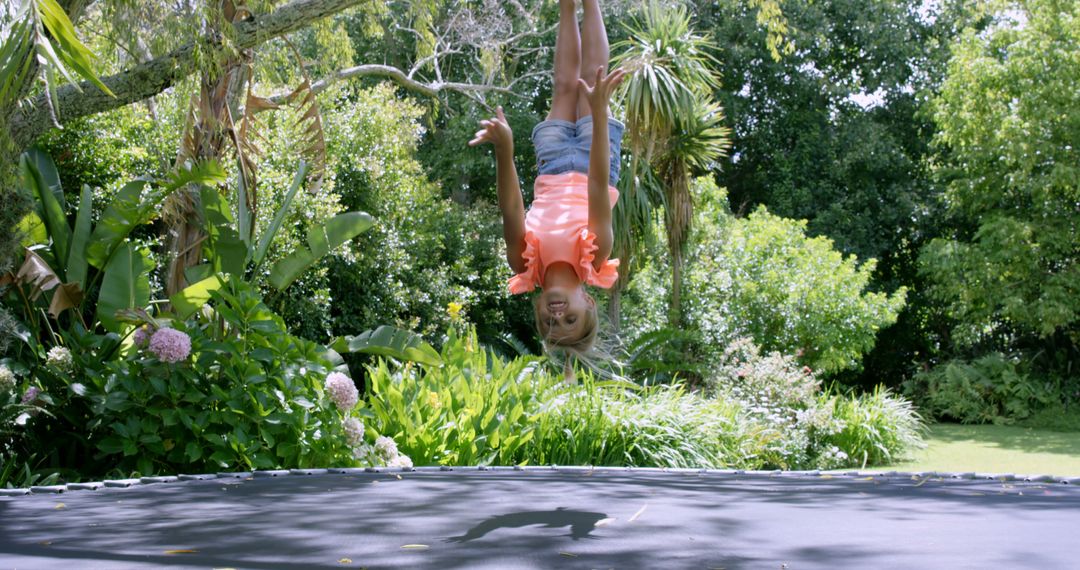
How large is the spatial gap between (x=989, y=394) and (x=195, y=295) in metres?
9.12

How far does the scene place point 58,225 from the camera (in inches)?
175

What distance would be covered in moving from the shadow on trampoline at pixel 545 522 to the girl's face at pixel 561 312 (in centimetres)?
97

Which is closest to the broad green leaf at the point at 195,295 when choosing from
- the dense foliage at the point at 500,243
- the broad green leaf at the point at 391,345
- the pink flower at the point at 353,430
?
the dense foliage at the point at 500,243

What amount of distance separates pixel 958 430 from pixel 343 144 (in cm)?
656

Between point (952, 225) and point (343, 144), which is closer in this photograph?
point (343, 144)

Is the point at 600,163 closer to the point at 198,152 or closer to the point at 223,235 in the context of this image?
the point at 223,235

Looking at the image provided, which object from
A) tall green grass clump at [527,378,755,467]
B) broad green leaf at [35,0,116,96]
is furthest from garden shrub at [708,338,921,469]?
broad green leaf at [35,0,116,96]

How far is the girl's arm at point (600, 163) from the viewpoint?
261 centimetres

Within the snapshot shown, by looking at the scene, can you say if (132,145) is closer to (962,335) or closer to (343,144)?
(343,144)

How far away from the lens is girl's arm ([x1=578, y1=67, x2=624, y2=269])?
103 inches

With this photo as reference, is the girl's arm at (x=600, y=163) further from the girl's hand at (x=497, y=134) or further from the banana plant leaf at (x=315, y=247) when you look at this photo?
the banana plant leaf at (x=315, y=247)

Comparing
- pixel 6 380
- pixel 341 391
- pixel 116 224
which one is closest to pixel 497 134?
pixel 341 391

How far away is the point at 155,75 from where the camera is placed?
9.73 ft

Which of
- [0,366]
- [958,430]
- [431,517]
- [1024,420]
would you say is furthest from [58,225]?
[1024,420]
